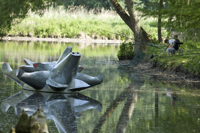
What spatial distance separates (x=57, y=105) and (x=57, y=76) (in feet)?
4.49

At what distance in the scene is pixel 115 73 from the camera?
44.2ft

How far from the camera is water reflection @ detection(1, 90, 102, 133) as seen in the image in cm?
633

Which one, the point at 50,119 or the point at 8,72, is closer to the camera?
the point at 50,119

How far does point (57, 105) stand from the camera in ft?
24.7

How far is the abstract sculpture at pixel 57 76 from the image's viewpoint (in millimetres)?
8673

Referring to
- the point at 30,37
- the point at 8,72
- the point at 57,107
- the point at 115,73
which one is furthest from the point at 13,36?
the point at 57,107

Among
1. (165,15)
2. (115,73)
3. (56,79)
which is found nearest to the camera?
(56,79)

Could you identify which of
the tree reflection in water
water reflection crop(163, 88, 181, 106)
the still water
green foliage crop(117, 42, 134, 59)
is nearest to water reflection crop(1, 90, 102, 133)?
the still water

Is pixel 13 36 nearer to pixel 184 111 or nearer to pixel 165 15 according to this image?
pixel 165 15

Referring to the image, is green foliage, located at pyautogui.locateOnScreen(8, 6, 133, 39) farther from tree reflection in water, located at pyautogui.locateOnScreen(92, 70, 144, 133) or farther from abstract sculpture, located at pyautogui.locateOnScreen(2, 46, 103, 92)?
abstract sculpture, located at pyautogui.locateOnScreen(2, 46, 103, 92)

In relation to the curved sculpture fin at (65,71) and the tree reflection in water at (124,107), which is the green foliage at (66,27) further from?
the curved sculpture fin at (65,71)

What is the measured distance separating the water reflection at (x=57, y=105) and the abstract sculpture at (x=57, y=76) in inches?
8.5

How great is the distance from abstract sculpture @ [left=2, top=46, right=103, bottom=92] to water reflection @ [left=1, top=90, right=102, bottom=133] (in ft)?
0.70

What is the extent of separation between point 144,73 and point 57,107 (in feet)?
22.3
